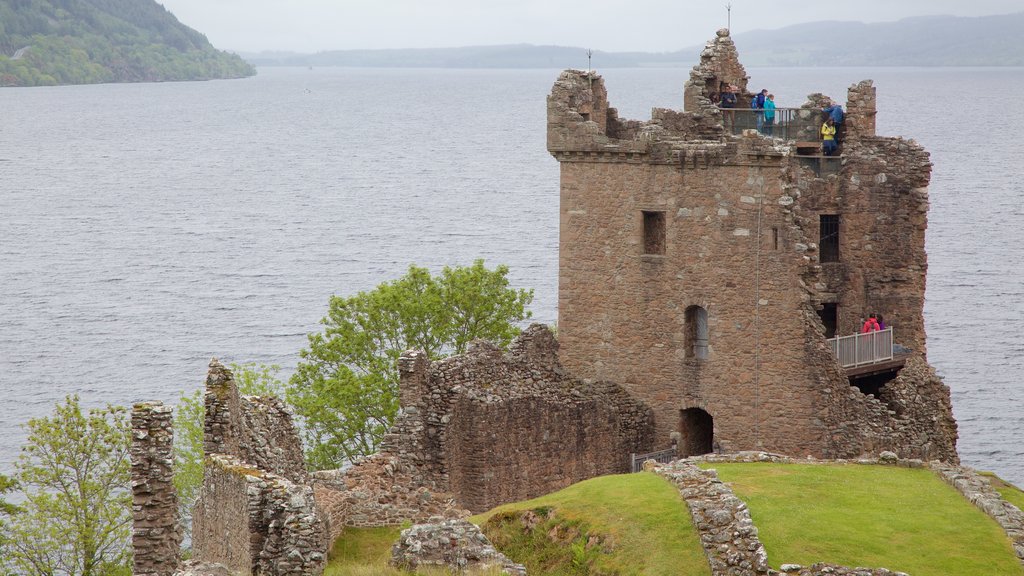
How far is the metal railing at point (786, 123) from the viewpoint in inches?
1781

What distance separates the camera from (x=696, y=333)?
1658 inches

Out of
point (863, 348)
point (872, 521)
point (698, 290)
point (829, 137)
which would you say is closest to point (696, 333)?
point (698, 290)

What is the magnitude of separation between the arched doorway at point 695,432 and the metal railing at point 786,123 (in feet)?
26.4

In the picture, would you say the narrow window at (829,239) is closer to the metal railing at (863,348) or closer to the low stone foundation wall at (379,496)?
the metal railing at (863,348)

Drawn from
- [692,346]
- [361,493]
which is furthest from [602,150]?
[361,493]

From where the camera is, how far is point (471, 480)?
38750 millimetres

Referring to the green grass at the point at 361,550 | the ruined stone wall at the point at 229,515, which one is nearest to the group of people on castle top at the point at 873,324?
the green grass at the point at 361,550

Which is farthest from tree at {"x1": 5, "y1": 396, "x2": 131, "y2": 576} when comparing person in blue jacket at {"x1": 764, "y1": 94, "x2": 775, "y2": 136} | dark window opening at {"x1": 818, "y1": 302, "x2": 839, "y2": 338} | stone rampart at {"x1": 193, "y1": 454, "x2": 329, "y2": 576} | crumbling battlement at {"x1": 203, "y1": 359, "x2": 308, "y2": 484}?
stone rampart at {"x1": 193, "y1": 454, "x2": 329, "y2": 576}

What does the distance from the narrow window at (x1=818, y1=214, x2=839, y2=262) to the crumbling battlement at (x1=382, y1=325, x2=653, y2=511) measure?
745 centimetres

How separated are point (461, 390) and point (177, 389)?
4752 centimetres

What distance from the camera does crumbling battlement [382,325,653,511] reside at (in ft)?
124

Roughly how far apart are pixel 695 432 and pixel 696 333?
2628 millimetres

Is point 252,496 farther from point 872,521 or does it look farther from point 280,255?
point 280,255

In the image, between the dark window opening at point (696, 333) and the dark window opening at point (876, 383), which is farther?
the dark window opening at point (876, 383)
